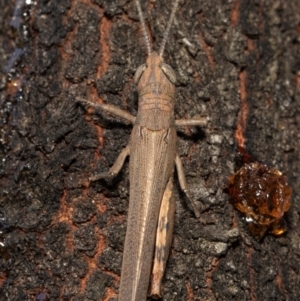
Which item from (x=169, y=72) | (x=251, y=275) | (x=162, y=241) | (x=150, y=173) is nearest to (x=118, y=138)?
(x=150, y=173)

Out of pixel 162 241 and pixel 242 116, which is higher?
pixel 242 116

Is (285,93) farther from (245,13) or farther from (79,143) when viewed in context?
(79,143)

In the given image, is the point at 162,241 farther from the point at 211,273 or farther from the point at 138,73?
the point at 138,73

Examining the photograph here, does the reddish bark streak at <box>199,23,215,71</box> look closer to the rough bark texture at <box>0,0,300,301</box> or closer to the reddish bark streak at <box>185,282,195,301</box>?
the rough bark texture at <box>0,0,300,301</box>

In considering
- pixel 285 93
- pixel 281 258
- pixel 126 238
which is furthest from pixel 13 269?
pixel 285 93

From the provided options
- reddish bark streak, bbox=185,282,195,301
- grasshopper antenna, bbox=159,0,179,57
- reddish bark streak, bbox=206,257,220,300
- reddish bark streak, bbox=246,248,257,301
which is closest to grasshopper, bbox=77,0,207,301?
grasshopper antenna, bbox=159,0,179,57

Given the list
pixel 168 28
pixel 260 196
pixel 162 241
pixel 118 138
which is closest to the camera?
pixel 162 241

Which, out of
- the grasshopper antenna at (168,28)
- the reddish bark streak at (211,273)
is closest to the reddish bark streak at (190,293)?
the reddish bark streak at (211,273)
